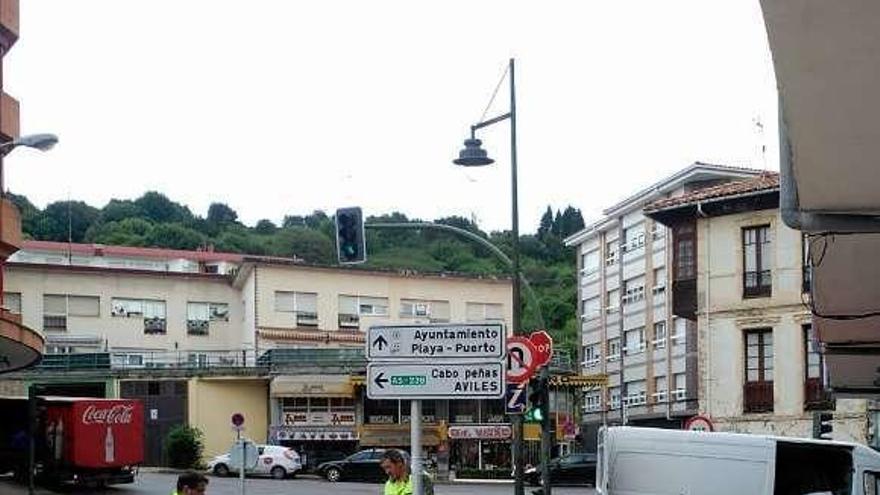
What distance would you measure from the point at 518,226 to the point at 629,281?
48.3 m

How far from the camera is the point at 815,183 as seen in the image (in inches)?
287

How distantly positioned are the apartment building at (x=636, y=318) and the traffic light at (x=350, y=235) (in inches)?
1495

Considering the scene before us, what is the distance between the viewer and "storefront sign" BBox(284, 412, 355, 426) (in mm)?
62562

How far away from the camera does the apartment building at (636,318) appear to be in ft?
212

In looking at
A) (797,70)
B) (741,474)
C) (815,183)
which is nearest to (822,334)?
(741,474)

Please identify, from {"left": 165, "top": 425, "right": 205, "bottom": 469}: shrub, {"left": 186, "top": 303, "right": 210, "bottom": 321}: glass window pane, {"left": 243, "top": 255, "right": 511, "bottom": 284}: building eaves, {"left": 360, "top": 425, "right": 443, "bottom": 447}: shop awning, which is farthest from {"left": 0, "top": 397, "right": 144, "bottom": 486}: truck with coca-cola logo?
{"left": 186, "top": 303, "right": 210, "bottom": 321}: glass window pane

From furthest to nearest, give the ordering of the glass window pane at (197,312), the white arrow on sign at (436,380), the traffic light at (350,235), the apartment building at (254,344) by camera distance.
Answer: the glass window pane at (197,312) < the apartment building at (254,344) < the traffic light at (350,235) < the white arrow on sign at (436,380)

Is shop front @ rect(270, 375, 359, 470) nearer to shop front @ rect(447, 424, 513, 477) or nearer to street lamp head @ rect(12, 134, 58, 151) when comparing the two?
shop front @ rect(447, 424, 513, 477)

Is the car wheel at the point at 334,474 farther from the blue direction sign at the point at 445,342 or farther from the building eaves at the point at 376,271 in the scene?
→ the blue direction sign at the point at 445,342

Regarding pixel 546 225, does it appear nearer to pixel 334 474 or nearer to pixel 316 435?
pixel 316 435

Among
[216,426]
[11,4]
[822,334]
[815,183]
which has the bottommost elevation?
[216,426]

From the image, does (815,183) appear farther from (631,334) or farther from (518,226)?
(631,334)

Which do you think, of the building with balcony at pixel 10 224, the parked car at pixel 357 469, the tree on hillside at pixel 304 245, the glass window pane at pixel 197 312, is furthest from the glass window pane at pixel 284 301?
the building with balcony at pixel 10 224

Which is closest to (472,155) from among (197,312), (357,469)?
(357,469)
